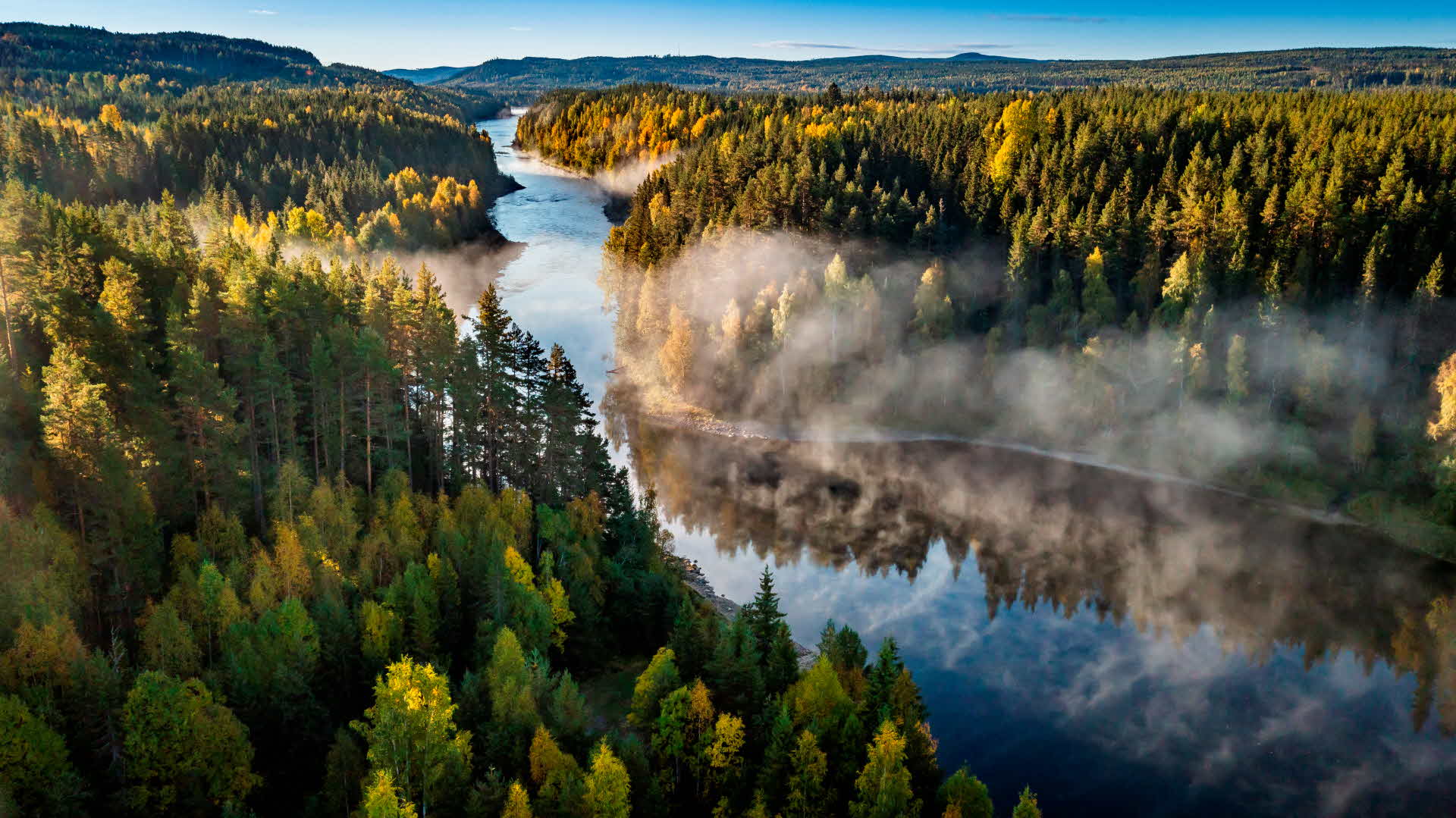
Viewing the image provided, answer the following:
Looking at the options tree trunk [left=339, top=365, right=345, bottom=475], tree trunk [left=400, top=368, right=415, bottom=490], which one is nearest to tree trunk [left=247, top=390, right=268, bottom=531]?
tree trunk [left=339, top=365, right=345, bottom=475]

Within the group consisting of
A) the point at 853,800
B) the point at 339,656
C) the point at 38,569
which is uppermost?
the point at 38,569

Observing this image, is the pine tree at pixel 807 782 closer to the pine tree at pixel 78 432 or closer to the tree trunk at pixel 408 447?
the tree trunk at pixel 408 447

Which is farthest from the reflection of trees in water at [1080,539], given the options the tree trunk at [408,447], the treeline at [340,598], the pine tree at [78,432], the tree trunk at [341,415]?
the pine tree at [78,432]

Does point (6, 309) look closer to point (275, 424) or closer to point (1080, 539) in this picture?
point (275, 424)

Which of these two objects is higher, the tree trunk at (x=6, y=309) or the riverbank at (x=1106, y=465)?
the tree trunk at (x=6, y=309)

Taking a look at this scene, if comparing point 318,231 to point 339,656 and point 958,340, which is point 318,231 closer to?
point 958,340

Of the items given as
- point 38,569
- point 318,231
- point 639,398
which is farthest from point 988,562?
point 318,231

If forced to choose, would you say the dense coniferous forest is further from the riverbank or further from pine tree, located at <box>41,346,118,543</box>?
the riverbank
